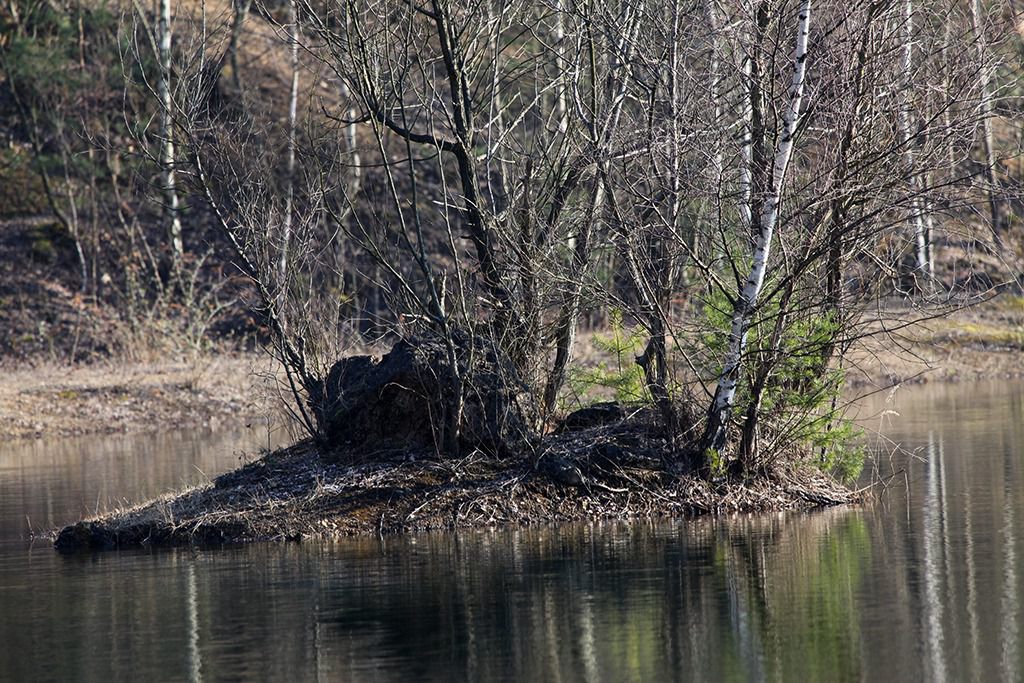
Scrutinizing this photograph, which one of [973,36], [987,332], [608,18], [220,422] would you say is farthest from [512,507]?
[987,332]

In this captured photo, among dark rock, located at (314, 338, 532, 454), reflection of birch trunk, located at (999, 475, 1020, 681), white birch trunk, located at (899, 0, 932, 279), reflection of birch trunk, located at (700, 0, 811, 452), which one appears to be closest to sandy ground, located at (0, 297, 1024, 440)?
dark rock, located at (314, 338, 532, 454)

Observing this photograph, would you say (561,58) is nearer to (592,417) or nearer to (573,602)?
(592,417)

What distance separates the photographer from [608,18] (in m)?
18.9

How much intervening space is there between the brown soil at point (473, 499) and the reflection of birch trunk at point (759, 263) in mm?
810

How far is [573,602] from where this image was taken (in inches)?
541

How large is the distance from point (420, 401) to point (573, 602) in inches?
254

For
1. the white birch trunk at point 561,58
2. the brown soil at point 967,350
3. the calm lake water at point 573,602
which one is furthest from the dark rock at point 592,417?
the brown soil at point 967,350

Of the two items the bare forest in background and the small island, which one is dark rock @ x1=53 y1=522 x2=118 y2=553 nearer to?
the small island

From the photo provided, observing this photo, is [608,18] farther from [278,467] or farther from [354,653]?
[354,653]

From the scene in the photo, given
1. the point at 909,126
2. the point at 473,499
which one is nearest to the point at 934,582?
the point at 909,126

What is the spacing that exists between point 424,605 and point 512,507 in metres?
4.73

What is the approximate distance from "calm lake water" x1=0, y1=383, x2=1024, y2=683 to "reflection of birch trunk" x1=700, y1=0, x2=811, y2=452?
1294mm

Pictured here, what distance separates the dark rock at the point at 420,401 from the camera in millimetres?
19203

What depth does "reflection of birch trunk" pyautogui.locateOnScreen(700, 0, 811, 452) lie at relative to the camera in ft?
56.7
